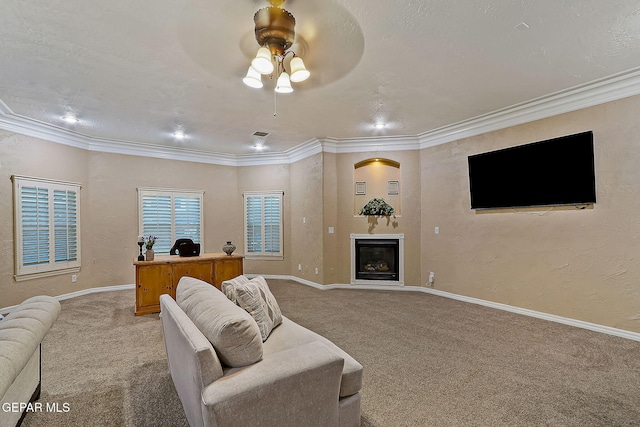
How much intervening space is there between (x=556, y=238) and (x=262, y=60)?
4069mm

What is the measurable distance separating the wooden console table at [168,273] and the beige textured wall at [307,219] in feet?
5.70

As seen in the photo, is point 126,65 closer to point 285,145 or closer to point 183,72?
point 183,72

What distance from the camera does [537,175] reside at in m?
3.99

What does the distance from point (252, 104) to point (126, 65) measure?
145 centimetres

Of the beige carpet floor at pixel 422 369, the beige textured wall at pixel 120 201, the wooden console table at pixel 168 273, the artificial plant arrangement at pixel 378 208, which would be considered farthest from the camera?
the artificial plant arrangement at pixel 378 208

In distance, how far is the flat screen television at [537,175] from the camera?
3.59m

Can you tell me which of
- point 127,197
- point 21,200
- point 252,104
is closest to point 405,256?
point 252,104

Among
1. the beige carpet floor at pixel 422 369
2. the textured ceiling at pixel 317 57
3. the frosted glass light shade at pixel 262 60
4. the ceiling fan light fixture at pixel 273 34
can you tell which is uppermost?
the textured ceiling at pixel 317 57

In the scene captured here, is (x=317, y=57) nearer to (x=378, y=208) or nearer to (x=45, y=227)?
(x=378, y=208)

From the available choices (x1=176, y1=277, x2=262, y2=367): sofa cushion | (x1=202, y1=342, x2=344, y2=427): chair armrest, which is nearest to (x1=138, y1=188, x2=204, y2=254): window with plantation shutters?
(x1=176, y1=277, x2=262, y2=367): sofa cushion

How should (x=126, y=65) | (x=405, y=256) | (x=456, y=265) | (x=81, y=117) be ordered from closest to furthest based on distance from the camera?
1. (x=126, y=65)
2. (x=81, y=117)
3. (x=456, y=265)
4. (x=405, y=256)

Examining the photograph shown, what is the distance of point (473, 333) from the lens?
11.3 feet

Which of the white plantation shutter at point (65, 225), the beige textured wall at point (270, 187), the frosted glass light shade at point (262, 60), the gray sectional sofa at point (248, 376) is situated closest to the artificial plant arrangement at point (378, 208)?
the beige textured wall at point (270, 187)

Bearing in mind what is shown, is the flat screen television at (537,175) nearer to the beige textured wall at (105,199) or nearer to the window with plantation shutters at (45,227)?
the beige textured wall at (105,199)
